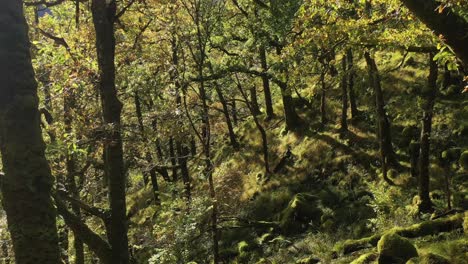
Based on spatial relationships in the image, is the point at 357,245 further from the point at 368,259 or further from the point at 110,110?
the point at 110,110

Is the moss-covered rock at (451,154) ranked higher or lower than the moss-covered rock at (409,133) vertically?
lower

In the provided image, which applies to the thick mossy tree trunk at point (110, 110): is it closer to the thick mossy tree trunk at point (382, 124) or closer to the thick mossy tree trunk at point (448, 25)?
the thick mossy tree trunk at point (448, 25)

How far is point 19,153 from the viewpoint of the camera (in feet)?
10.0

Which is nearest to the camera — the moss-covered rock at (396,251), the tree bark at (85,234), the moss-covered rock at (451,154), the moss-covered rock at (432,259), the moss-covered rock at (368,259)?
the tree bark at (85,234)

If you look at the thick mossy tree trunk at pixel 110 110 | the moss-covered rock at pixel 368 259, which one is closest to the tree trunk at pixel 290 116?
the moss-covered rock at pixel 368 259

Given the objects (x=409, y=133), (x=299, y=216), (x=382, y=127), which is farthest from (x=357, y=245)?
(x=409, y=133)

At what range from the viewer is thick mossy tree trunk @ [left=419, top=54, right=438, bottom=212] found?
469 inches

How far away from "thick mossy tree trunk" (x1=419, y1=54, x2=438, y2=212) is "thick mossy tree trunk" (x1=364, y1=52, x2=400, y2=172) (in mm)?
2465

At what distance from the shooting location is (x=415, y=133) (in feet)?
55.4

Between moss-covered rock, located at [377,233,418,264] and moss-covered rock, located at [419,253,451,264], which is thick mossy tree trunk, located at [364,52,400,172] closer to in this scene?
moss-covered rock, located at [377,233,418,264]

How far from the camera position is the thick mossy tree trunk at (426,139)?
11.9 metres

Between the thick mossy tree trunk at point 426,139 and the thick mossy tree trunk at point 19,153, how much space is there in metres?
11.1

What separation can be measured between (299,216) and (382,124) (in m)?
4.59

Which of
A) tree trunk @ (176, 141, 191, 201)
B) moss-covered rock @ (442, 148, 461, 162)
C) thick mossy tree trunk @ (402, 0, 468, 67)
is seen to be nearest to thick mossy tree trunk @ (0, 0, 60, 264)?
→ thick mossy tree trunk @ (402, 0, 468, 67)
